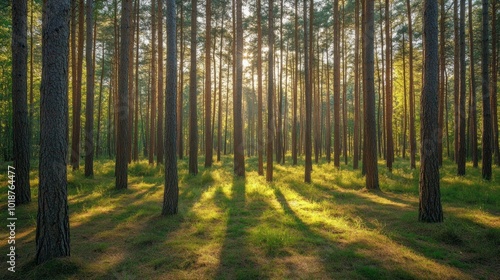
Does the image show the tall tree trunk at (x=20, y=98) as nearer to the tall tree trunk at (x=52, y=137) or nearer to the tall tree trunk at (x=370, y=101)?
the tall tree trunk at (x=52, y=137)

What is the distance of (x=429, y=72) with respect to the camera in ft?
20.7

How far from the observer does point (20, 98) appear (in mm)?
7973

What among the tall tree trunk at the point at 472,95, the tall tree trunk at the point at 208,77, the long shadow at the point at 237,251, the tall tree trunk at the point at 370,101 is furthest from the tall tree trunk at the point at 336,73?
the long shadow at the point at 237,251

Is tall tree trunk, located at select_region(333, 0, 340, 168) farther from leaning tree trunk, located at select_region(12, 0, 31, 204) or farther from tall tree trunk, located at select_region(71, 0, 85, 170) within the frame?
leaning tree trunk, located at select_region(12, 0, 31, 204)

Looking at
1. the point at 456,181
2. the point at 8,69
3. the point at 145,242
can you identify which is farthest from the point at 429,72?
the point at 8,69

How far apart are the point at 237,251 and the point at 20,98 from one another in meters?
7.98

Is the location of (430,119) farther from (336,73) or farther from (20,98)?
(20,98)

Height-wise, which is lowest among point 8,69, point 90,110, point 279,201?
point 279,201

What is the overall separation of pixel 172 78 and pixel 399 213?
7.18 meters

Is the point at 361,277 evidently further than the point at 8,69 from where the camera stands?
No

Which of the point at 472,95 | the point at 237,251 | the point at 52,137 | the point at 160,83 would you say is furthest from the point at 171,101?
the point at 472,95

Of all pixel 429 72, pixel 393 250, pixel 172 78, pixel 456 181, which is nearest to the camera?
pixel 393 250

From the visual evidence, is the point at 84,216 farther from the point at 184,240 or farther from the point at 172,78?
the point at 172,78

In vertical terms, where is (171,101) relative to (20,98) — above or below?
below
